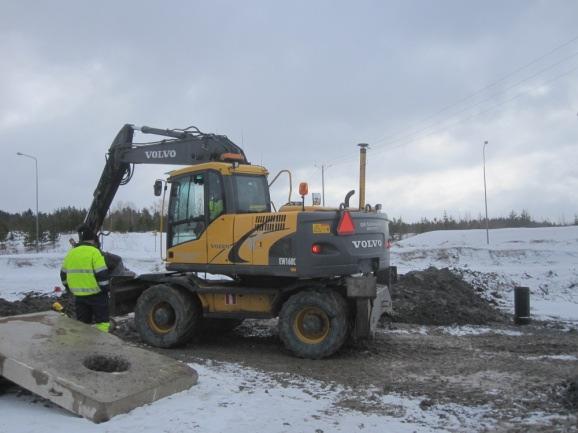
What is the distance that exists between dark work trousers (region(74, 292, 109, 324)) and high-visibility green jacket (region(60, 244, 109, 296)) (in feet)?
0.35

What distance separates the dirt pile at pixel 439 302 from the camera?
11461 mm

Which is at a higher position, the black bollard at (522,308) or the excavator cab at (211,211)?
the excavator cab at (211,211)

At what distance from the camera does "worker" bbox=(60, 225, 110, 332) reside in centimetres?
824

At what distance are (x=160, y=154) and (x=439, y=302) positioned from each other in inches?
259

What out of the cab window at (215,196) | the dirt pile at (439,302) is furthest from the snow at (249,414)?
the dirt pile at (439,302)

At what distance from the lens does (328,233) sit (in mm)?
8242

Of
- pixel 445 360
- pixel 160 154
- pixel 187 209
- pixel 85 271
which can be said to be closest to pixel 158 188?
pixel 187 209

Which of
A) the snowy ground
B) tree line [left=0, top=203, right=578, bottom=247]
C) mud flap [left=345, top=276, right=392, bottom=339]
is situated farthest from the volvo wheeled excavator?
tree line [left=0, top=203, right=578, bottom=247]

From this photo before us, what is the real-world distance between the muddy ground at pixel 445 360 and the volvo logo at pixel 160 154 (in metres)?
→ 3.29

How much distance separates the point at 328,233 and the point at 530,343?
12.9 ft

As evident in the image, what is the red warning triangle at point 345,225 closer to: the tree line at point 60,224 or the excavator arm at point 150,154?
the excavator arm at point 150,154

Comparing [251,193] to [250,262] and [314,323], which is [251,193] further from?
[314,323]

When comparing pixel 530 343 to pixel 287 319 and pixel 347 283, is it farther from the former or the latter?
pixel 287 319

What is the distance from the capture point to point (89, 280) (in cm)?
827
